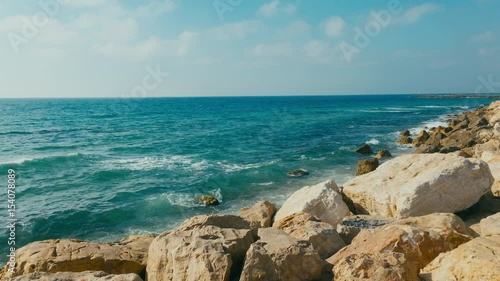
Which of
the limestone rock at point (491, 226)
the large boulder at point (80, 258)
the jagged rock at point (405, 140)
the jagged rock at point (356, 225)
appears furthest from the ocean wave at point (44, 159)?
the jagged rock at point (405, 140)

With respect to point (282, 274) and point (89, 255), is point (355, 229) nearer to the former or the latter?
point (282, 274)

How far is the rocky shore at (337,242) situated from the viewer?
18.4 ft

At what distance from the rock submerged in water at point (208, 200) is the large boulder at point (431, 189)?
30.9 feet

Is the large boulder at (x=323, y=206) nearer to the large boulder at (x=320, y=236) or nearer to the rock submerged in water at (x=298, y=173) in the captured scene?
the large boulder at (x=320, y=236)

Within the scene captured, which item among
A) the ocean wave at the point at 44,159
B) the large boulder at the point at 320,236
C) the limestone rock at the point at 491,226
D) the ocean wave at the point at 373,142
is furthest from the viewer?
the ocean wave at the point at 373,142

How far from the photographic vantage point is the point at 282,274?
18.6 feet

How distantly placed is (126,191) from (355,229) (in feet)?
53.8

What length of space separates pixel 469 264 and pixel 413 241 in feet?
4.21

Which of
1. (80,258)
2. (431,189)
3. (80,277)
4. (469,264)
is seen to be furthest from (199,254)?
(431,189)

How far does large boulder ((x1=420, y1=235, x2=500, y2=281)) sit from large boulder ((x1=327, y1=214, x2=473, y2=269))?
42cm

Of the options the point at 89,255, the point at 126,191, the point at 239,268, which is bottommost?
the point at 126,191

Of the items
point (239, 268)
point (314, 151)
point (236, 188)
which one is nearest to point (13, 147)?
point (236, 188)

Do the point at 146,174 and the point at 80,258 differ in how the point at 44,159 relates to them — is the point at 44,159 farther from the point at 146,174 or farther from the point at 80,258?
the point at 80,258

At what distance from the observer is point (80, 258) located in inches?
306
